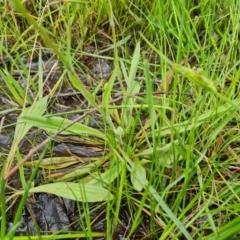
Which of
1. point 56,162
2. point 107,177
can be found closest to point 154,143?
point 107,177

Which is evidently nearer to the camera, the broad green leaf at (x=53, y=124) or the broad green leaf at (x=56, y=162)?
the broad green leaf at (x=53, y=124)

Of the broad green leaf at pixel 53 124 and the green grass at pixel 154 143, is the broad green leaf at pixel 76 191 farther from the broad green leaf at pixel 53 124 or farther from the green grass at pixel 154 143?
the broad green leaf at pixel 53 124

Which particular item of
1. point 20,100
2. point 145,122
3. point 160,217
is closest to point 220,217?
point 160,217

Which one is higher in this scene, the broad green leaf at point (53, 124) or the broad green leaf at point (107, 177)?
the broad green leaf at point (53, 124)

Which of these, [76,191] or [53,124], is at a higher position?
[53,124]

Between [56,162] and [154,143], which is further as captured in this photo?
[56,162]

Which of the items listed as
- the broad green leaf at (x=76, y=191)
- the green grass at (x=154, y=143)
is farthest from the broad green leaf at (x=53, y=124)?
the broad green leaf at (x=76, y=191)

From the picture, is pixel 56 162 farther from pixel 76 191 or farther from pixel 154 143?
pixel 154 143

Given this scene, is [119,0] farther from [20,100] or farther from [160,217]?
[160,217]

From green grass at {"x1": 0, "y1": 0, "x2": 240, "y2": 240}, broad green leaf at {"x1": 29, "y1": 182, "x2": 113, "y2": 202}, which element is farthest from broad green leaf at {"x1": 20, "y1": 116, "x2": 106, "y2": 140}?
broad green leaf at {"x1": 29, "y1": 182, "x2": 113, "y2": 202}
